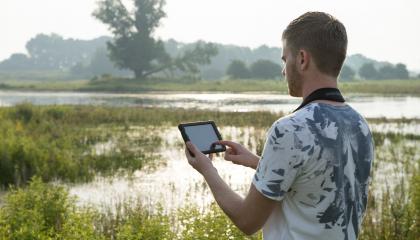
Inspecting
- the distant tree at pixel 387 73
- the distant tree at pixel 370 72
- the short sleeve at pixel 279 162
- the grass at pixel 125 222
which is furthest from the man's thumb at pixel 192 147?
the distant tree at pixel 370 72

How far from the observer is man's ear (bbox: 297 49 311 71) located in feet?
7.30

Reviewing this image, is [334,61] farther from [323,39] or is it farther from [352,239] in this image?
[352,239]

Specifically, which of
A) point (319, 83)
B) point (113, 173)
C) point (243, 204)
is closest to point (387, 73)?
point (113, 173)

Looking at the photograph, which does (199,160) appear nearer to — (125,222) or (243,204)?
(243,204)

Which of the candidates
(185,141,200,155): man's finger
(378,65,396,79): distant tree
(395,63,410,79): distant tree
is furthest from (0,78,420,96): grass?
(185,141,200,155): man's finger

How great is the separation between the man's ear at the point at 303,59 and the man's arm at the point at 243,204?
1.70 ft

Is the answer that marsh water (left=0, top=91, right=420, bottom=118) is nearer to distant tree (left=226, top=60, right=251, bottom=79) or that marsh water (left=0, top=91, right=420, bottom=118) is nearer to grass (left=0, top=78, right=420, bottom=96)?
grass (left=0, top=78, right=420, bottom=96)

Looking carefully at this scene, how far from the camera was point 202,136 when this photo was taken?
283 centimetres

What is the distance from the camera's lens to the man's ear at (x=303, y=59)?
222cm

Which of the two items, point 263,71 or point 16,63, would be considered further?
point 16,63

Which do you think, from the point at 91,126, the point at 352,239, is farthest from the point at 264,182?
the point at 91,126

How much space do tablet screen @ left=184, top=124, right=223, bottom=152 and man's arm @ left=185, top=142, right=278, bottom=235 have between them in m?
0.25

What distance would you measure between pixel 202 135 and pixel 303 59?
79 cm

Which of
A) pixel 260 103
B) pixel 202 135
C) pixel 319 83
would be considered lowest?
pixel 260 103
